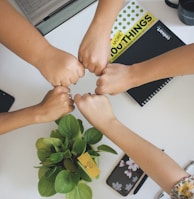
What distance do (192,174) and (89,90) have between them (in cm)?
32

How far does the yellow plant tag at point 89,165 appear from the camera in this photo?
95cm

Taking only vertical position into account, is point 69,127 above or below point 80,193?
above

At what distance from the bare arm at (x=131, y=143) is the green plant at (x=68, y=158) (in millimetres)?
30

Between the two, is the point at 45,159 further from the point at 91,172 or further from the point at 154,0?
the point at 154,0

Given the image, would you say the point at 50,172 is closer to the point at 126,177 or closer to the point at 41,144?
the point at 41,144

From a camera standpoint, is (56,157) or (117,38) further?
(117,38)

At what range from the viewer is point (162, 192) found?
3.34 feet

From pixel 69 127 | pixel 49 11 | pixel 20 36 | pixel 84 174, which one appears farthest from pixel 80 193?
pixel 49 11

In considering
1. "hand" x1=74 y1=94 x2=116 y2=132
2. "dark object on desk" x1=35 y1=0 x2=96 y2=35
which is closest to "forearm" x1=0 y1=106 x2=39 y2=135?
"hand" x1=74 y1=94 x2=116 y2=132

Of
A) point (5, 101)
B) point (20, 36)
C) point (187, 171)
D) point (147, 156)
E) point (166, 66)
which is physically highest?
point (20, 36)

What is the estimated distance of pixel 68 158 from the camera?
3.18ft

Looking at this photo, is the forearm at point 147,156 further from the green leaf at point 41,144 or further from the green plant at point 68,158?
the green leaf at point 41,144

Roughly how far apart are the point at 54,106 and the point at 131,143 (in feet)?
0.64

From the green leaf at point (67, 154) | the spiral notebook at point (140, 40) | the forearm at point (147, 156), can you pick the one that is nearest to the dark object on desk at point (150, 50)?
the spiral notebook at point (140, 40)
